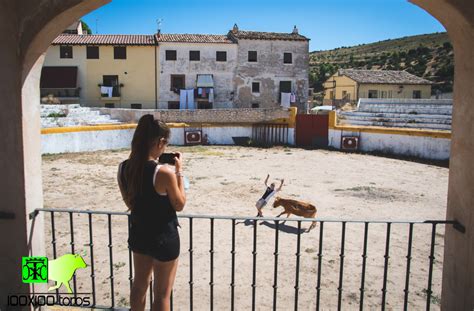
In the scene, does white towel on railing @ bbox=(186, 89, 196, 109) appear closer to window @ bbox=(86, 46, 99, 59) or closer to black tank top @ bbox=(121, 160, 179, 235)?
window @ bbox=(86, 46, 99, 59)

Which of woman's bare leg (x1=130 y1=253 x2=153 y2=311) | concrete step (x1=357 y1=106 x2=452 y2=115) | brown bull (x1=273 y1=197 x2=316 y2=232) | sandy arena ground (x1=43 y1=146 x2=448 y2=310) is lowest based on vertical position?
sandy arena ground (x1=43 y1=146 x2=448 y2=310)

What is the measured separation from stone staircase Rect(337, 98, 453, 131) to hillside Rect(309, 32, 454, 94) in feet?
72.7

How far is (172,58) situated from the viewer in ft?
110

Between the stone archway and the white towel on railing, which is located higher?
the white towel on railing

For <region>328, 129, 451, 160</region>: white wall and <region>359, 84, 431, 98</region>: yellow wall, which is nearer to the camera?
<region>328, 129, 451, 160</region>: white wall

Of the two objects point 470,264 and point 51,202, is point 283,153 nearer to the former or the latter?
point 51,202

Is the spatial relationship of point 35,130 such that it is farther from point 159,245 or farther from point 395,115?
point 395,115

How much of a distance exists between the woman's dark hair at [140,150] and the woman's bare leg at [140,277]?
409 millimetres

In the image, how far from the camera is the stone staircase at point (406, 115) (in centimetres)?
2082

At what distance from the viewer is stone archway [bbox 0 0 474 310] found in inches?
121

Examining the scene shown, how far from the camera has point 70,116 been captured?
978 inches

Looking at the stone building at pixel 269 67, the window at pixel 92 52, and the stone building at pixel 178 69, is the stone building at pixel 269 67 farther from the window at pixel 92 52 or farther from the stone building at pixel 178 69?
the window at pixel 92 52

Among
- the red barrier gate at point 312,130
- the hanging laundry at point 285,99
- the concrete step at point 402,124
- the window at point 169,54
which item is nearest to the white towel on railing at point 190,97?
the window at point 169,54

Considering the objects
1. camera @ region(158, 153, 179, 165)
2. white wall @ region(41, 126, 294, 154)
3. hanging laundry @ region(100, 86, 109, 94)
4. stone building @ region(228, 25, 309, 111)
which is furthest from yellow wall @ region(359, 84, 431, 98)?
camera @ region(158, 153, 179, 165)
